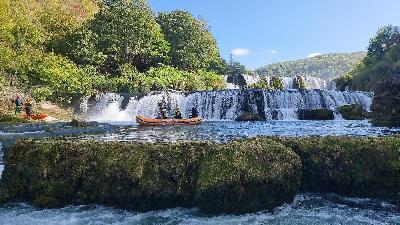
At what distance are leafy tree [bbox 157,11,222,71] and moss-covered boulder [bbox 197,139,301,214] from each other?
58021 mm

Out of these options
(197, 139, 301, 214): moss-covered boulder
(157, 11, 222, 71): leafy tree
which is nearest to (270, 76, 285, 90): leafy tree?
(157, 11, 222, 71): leafy tree

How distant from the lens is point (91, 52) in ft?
182

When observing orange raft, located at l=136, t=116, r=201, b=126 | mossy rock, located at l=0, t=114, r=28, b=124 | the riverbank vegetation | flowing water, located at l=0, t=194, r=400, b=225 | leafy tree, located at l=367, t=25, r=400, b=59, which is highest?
leafy tree, located at l=367, t=25, r=400, b=59

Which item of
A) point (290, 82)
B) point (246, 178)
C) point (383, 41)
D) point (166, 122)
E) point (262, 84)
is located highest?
point (383, 41)

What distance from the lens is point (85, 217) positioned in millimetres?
8727

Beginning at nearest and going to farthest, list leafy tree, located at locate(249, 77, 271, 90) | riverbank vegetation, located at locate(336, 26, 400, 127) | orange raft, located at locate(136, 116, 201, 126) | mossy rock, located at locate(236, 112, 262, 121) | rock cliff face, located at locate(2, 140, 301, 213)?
rock cliff face, located at locate(2, 140, 301, 213) → riverbank vegetation, located at locate(336, 26, 400, 127) → orange raft, located at locate(136, 116, 201, 126) → mossy rock, located at locate(236, 112, 262, 121) → leafy tree, located at locate(249, 77, 271, 90)

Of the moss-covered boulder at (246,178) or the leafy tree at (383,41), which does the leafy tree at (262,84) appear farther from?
the moss-covered boulder at (246,178)

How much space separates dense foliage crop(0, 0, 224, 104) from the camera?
4500 centimetres

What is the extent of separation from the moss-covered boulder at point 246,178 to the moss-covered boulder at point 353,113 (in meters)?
26.9

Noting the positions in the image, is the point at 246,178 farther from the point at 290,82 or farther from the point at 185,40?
the point at 290,82

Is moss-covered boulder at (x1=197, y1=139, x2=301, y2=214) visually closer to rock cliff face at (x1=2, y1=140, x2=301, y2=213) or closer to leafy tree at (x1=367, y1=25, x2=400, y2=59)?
rock cliff face at (x1=2, y1=140, x2=301, y2=213)

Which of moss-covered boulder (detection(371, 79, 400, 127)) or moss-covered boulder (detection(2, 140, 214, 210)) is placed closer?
moss-covered boulder (detection(2, 140, 214, 210))

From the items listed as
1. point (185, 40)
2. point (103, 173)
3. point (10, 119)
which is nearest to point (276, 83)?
point (185, 40)

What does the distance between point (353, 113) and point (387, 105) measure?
29.9ft
